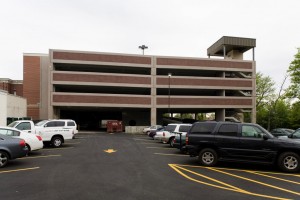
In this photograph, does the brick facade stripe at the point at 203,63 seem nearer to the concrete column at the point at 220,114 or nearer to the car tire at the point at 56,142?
the concrete column at the point at 220,114

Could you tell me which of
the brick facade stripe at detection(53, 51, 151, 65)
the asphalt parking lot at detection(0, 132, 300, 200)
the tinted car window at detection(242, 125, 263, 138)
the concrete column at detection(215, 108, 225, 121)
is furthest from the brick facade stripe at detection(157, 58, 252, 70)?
the tinted car window at detection(242, 125, 263, 138)

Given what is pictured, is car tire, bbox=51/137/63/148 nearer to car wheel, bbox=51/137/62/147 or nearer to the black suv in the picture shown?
car wheel, bbox=51/137/62/147

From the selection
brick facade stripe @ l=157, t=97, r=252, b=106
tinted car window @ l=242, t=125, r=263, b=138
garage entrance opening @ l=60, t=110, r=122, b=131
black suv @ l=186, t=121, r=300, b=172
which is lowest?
garage entrance opening @ l=60, t=110, r=122, b=131

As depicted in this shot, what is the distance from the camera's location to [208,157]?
11.4 m

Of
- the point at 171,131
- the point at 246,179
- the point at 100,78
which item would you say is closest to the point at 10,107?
the point at 100,78

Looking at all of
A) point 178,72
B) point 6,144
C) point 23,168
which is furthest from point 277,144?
point 178,72

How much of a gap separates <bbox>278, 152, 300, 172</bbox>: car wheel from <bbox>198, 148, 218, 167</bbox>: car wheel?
2558mm

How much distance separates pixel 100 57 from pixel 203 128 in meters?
31.9

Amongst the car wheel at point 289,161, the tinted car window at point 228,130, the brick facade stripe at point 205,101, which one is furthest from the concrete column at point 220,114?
the car wheel at point 289,161

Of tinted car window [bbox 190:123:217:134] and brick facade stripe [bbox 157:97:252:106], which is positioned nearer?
tinted car window [bbox 190:123:217:134]

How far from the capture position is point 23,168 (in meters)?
10.4

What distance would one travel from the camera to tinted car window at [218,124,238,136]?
11123mm

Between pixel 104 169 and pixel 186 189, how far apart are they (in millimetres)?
3972

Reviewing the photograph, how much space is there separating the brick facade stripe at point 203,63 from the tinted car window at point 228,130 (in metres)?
32.5
